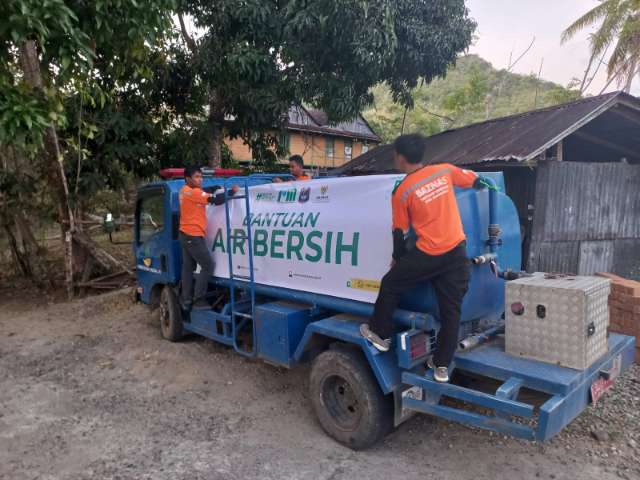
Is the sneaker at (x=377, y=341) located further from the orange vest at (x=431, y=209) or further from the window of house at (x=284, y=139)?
the window of house at (x=284, y=139)

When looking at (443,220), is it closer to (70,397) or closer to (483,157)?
(70,397)

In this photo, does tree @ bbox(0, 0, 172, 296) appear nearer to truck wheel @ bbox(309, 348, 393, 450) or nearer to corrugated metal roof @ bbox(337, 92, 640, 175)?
truck wheel @ bbox(309, 348, 393, 450)

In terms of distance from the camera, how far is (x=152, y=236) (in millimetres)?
6129

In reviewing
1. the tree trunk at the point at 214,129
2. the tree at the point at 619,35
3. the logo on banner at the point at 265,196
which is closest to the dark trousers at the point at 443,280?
the logo on banner at the point at 265,196

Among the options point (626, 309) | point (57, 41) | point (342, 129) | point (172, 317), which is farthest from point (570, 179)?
point (342, 129)

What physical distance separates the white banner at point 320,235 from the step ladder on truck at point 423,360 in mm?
72

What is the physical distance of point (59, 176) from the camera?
8.22 metres

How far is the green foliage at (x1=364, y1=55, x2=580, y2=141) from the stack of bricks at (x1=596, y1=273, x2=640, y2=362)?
6.56 meters

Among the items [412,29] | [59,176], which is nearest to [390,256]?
[412,29]

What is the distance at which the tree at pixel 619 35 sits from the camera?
51.4ft

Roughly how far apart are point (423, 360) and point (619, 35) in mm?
18114

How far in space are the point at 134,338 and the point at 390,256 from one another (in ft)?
14.9

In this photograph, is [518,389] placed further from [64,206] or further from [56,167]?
[64,206]

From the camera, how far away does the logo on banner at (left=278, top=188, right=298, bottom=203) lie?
427 centimetres
